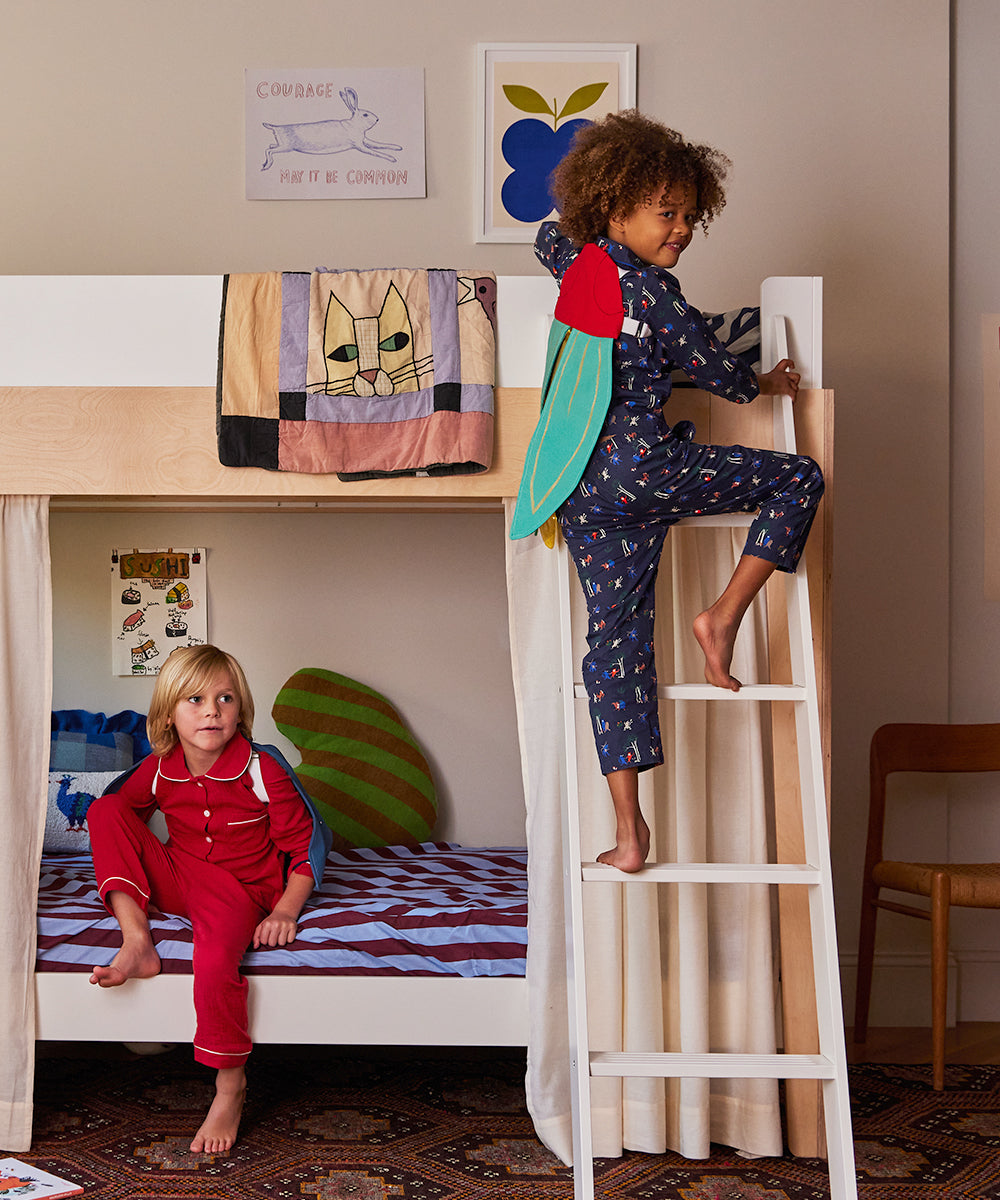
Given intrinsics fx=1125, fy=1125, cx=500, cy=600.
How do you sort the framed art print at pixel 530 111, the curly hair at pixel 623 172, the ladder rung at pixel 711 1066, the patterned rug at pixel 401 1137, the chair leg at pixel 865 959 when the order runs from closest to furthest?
the ladder rung at pixel 711 1066 → the curly hair at pixel 623 172 → the patterned rug at pixel 401 1137 → the chair leg at pixel 865 959 → the framed art print at pixel 530 111

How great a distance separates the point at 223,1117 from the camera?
7.23 feet

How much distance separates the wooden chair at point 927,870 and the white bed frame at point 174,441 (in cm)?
113

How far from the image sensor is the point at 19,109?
315 centimetres

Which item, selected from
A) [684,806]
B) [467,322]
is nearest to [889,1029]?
[684,806]

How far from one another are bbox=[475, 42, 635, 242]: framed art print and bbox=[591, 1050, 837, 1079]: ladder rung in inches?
85.9

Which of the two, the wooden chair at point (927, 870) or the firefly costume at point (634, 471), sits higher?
the firefly costume at point (634, 471)

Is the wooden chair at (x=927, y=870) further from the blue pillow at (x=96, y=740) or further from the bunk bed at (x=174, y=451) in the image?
the blue pillow at (x=96, y=740)

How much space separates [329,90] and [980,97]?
1836 millimetres

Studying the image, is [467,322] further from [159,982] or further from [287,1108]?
[287,1108]

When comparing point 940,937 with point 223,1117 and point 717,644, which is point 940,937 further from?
point 223,1117

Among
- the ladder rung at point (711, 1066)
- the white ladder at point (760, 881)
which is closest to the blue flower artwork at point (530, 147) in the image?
the white ladder at point (760, 881)

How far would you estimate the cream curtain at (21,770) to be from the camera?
85.8 inches

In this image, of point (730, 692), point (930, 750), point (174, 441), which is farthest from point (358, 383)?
point (930, 750)

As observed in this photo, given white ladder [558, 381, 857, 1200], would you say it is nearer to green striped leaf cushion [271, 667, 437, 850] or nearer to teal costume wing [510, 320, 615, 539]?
teal costume wing [510, 320, 615, 539]
